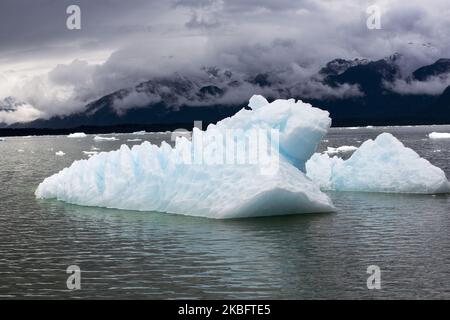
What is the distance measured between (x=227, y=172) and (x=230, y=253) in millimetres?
8362

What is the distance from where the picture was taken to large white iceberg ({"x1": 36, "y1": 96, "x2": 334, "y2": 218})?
2678 cm

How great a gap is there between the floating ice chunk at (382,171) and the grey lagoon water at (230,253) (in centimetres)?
420

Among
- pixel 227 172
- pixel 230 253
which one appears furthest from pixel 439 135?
pixel 230 253

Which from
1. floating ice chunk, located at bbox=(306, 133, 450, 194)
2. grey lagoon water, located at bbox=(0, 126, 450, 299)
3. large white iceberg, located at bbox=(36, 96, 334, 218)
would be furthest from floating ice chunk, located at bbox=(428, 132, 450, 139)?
large white iceberg, located at bbox=(36, 96, 334, 218)

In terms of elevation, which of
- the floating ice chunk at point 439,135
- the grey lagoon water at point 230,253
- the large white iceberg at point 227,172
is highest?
the floating ice chunk at point 439,135

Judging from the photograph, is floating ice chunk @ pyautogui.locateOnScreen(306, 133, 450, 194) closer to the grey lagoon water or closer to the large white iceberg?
the grey lagoon water

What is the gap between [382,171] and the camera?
36500 millimetres

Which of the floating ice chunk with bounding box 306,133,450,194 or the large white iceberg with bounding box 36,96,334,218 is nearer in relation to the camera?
the large white iceberg with bounding box 36,96,334,218

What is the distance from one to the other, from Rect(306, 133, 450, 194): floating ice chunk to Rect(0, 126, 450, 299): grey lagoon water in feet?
13.8

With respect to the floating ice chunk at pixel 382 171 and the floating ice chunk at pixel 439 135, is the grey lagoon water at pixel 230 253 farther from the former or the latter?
the floating ice chunk at pixel 439 135

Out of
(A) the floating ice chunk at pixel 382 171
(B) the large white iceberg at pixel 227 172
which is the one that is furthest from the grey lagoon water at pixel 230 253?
(A) the floating ice chunk at pixel 382 171

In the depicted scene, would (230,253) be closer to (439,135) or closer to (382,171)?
(382,171)

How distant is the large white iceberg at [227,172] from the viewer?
26781mm
